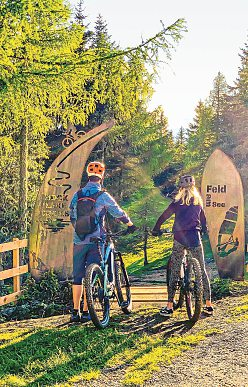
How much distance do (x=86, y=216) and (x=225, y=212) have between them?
4911 millimetres

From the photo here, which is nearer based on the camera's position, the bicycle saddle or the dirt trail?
the dirt trail

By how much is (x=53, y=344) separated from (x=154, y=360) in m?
1.31

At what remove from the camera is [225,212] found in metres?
9.84

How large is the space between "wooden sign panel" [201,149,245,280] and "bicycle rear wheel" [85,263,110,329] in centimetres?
455

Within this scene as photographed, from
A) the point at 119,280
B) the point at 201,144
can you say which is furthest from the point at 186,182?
the point at 201,144

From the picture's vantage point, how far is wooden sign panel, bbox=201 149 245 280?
31.8 ft

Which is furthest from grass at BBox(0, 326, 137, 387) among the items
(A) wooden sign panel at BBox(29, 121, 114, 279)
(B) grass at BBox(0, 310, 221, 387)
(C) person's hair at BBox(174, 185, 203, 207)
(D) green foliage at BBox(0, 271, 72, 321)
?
(A) wooden sign panel at BBox(29, 121, 114, 279)

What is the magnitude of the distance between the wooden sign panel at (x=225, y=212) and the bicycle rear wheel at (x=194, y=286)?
12.7 ft

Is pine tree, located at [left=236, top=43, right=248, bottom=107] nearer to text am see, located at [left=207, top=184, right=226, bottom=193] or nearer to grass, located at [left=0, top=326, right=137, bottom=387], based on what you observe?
text am see, located at [left=207, top=184, right=226, bottom=193]

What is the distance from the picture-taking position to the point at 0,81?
638 centimetres

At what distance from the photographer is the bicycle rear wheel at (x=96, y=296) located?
5.35 meters

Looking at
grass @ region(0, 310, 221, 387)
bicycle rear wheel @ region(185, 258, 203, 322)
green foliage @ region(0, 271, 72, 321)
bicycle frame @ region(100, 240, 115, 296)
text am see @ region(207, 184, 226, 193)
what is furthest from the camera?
text am see @ region(207, 184, 226, 193)

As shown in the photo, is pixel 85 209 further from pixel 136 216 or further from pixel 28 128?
pixel 136 216

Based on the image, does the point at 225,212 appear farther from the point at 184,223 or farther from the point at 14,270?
the point at 14,270
